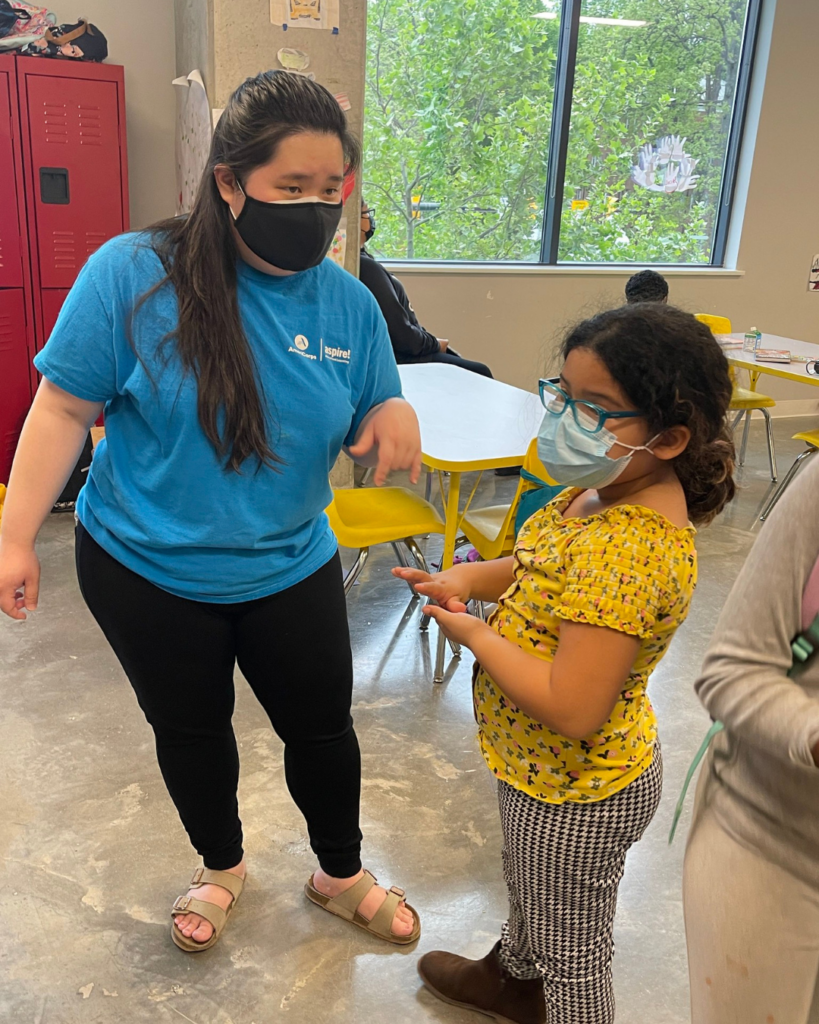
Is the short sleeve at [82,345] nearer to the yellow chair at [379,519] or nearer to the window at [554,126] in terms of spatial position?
the yellow chair at [379,519]

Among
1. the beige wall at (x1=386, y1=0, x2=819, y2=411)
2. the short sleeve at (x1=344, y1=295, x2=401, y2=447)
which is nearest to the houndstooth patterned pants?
the short sleeve at (x1=344, y1=295, x2=401, y2=447)

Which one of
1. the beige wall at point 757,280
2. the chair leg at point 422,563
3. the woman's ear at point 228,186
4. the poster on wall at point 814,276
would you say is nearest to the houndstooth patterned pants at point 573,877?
the woman's ear at point 228,186

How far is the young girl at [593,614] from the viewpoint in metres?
1.02

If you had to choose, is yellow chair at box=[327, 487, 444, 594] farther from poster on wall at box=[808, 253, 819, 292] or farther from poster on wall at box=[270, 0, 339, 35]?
poster on wall at box=[808, 253, 819, 292]

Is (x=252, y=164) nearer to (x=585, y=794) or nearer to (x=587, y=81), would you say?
(x=585, y=794)

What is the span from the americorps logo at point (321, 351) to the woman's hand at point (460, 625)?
43 centimetres

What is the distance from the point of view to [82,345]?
47.3 inches

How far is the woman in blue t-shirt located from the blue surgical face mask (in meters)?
0.30

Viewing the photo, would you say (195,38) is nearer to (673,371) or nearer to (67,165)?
(67,165)

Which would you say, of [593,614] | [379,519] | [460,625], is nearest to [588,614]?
[593,614]

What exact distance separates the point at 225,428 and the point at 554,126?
15.7 feet

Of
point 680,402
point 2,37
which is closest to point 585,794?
point 680,402

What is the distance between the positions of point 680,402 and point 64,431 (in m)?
0.85

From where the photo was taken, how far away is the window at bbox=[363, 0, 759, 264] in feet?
16.3
